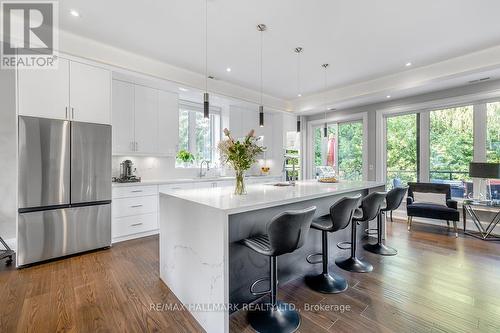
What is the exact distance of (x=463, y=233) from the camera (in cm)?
411

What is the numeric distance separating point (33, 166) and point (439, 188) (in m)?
6.67

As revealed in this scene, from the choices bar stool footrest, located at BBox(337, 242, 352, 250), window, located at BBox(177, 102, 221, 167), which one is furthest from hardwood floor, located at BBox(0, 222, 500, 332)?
window, located at BBox(177, 102, 221, 167)

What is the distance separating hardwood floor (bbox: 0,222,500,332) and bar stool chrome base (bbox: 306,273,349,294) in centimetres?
6

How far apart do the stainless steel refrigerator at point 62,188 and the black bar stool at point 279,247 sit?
2.62 m

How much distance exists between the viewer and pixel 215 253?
1.67 metres

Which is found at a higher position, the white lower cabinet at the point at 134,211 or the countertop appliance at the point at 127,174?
the countertop appliance at the point at 127,174

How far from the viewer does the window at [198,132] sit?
524 centimetres

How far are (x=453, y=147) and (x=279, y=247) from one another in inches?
197

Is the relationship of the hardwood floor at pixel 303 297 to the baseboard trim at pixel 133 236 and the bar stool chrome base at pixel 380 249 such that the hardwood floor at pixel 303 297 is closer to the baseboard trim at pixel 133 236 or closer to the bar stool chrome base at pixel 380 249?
the bar stool chrome base at pixel 380 249

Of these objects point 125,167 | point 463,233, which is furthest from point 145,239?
point 463,233

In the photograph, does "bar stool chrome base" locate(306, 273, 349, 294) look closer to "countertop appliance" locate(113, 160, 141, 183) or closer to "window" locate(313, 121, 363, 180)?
"countertop appliance" locate(113, 160, 141, 183)

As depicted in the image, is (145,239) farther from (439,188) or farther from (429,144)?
(429,144)

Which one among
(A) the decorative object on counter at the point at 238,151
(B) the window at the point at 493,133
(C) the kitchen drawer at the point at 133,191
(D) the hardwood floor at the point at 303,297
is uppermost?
(B) the window at the point at 493,133

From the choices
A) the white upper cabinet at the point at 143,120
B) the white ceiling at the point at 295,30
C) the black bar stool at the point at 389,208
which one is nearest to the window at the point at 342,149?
the white ceiling at the point at 295,30
